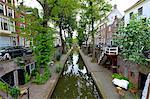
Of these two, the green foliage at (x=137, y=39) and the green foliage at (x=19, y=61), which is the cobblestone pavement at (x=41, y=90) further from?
the green foliage at (x=137, y=39)

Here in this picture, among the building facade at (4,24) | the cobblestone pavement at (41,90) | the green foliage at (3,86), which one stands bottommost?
the cobblestone pavement at (41,90)

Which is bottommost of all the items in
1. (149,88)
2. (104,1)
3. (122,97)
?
(122,97)

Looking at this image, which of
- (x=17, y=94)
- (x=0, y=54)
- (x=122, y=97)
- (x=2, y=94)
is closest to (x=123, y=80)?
(x=122, y=97)

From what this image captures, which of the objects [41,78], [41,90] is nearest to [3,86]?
[41,90]

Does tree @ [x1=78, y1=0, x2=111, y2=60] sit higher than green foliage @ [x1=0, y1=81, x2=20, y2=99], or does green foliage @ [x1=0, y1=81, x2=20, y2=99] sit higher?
tree @ [x1=78, y1=0, x2=111, y2=60]

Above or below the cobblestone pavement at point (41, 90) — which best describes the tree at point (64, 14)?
above

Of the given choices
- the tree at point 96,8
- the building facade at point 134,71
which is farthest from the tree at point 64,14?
the building facade at point 134,71

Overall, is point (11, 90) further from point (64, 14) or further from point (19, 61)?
point (64, 14)

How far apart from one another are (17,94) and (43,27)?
26.7 feet

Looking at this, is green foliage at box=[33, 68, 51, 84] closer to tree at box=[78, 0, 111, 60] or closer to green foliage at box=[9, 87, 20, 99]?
green foliage at box=[9, 87, 20, 99]

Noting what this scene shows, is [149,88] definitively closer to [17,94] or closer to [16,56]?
[17,94]

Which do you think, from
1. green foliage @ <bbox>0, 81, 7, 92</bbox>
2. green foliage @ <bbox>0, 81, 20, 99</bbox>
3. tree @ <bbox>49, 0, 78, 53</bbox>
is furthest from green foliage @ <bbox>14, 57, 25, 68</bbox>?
tree @ <bbox>49, 0, 78, 53</bbox>

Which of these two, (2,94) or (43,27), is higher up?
(43,27)

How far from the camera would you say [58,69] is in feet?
67.3
